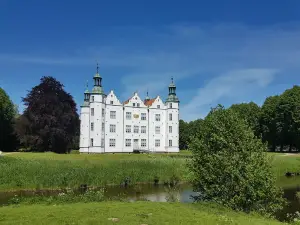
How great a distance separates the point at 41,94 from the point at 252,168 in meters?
53.9

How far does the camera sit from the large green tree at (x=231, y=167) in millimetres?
18547

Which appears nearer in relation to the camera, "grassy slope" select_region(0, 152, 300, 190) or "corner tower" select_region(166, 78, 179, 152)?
"grassy slope" select_region(0, 152, 300, 190)

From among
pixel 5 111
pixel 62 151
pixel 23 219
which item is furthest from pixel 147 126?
pixel 23 219

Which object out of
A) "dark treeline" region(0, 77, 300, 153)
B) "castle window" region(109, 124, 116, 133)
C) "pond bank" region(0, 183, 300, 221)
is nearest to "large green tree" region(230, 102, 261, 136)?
"dark treeline" region(0, 77, 300, 153)

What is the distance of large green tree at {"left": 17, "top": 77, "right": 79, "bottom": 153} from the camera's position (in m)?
63.0

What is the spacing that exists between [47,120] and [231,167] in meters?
49.6

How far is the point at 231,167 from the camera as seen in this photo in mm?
18656

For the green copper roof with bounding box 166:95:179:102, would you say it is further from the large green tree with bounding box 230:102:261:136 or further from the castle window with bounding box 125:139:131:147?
the large green tree with bounding box 230:102:261:136

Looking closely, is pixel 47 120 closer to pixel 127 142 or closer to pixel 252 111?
pixel 127 142

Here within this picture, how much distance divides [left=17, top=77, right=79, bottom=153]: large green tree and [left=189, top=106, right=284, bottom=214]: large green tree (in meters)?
46.2

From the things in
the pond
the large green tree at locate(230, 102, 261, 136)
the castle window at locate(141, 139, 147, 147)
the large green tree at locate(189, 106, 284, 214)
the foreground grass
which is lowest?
the pond

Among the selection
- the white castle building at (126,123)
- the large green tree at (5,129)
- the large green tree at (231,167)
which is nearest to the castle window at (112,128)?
the white castle building at (126,123)

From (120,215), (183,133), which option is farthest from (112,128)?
(120,215)

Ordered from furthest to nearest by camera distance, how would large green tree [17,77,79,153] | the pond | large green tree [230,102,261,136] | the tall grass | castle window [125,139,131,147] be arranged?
large green tree [230,102,261,136] < castle window [125,139,131,147] < large green tree [17,77,79,153] < the tall grass < the pond
